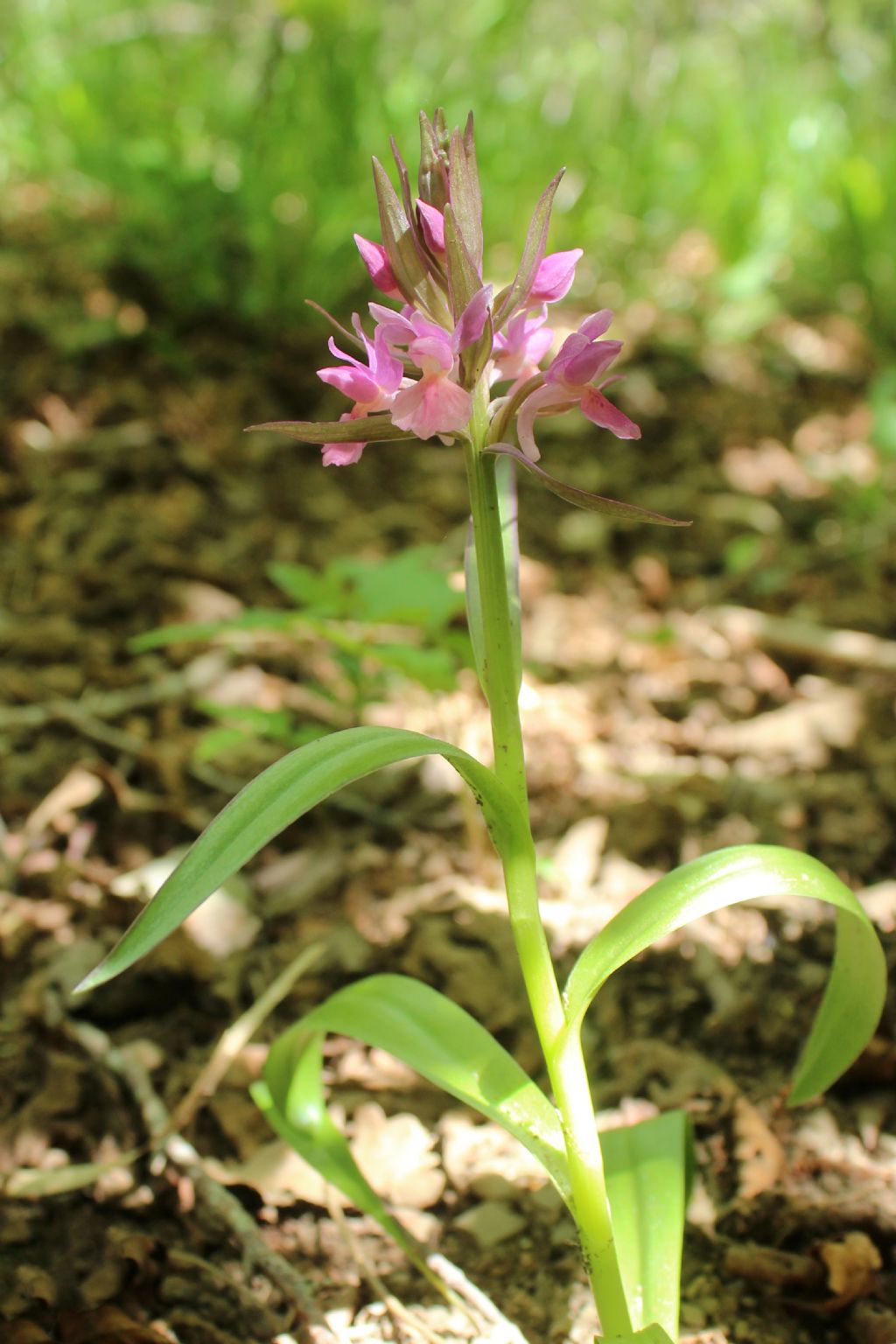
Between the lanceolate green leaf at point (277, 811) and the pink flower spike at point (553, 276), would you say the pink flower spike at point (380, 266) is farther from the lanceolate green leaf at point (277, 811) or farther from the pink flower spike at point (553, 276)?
the lanceolate green leaf at point (277, 811)

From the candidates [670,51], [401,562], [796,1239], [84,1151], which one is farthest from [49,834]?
[670,51]

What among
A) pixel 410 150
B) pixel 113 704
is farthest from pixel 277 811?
pixel 410 150

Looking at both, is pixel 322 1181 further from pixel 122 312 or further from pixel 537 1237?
pixel 122 312

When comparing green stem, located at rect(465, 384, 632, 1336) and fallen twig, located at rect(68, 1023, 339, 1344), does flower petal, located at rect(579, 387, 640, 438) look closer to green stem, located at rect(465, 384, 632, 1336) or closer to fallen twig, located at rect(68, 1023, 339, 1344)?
green stem, located at rect(465, 384, 632, 1336)

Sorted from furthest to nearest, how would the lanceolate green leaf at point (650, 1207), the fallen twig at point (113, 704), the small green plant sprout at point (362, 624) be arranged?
the fallen twig at point (113, 704) → the small green plant sprout at point (362, 624) → the lanceolate green leaf at point (650, 1207)

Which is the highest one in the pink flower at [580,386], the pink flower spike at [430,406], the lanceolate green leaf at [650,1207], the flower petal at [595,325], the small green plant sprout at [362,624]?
the small green plant sprout at [362,624]

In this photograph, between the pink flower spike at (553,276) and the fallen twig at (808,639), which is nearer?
the pink flower spike at (553,276)

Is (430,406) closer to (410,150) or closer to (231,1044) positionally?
(231,1044)

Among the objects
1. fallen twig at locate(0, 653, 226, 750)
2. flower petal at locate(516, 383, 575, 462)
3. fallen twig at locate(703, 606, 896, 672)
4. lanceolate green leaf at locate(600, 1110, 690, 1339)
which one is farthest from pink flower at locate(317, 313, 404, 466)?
fallen twig at locate(703, 606, 896, 672)

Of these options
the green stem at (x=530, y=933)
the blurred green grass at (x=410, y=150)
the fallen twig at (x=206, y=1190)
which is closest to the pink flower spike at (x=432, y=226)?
the green stem at (x=530, y=933)
